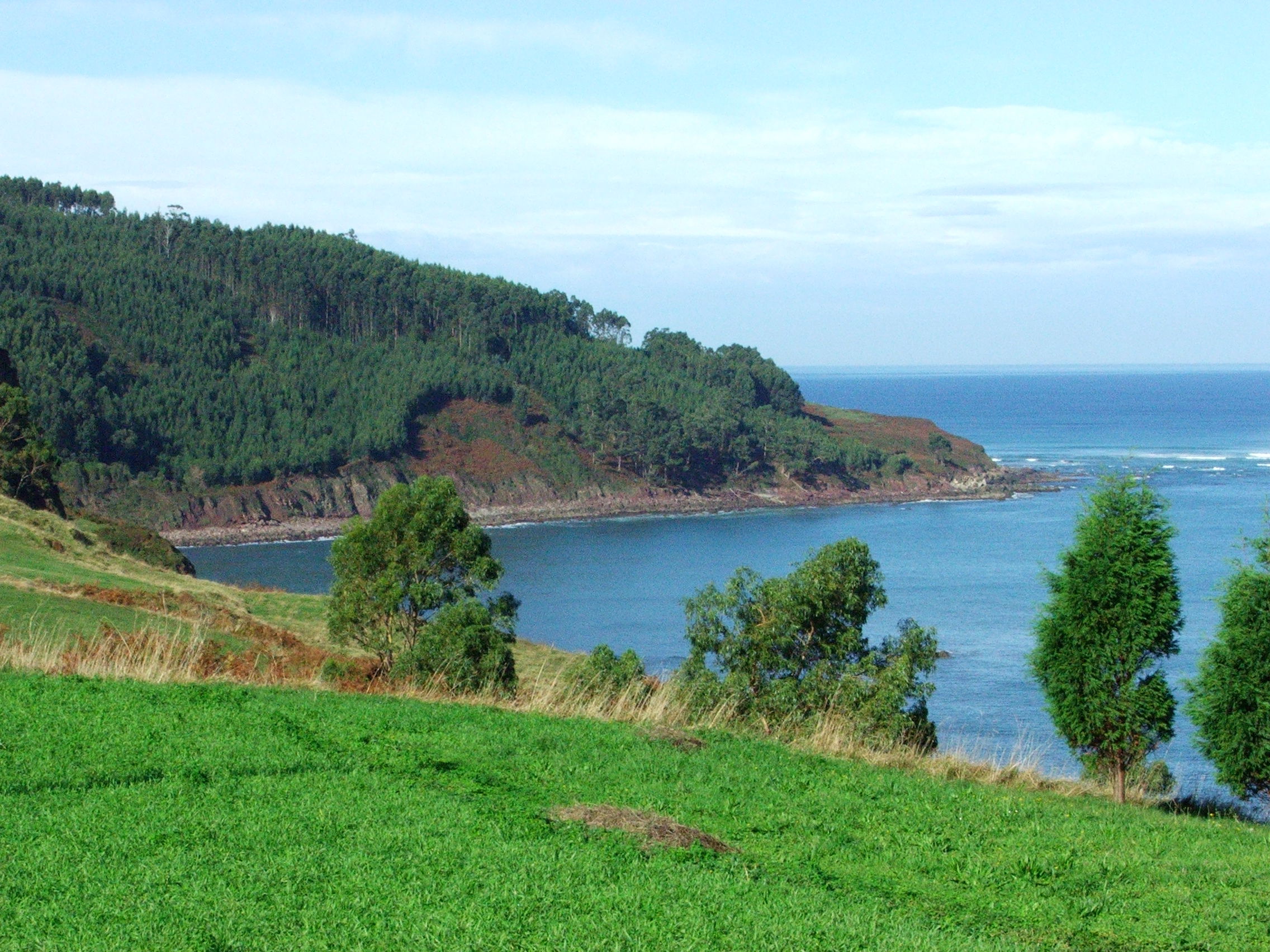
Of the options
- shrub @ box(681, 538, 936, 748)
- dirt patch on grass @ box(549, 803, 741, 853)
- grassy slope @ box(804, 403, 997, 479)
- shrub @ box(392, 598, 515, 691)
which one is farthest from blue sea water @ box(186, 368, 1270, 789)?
shrub @ box(392, 598, 515, 691)

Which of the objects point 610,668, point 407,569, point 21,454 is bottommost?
point 610,668

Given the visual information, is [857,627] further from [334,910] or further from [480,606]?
[334,910]

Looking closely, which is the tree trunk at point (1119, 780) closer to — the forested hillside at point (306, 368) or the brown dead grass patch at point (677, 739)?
the brown dead grass patch at point (677, 739)

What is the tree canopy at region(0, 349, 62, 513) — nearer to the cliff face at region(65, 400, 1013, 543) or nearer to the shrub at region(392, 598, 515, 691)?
the shrub at region(392, 598, 515, 691)

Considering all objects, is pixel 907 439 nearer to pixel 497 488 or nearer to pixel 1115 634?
pixel 497 488

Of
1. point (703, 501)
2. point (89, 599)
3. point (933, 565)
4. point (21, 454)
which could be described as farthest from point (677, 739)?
point (703, 501)

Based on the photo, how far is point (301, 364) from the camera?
110812 mm

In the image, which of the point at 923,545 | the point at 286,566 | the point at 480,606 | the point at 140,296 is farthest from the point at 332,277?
the point at 480,606

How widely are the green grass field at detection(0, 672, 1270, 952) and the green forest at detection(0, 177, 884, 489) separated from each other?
86854 millimetres

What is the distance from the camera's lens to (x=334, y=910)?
5.39 metres

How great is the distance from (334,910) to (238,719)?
3.78 metres

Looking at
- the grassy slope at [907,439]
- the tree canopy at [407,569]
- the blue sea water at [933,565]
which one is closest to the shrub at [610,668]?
the tree canopy at [407,569]

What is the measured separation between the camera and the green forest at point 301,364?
93438mm

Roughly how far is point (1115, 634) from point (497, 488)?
9071 cm
